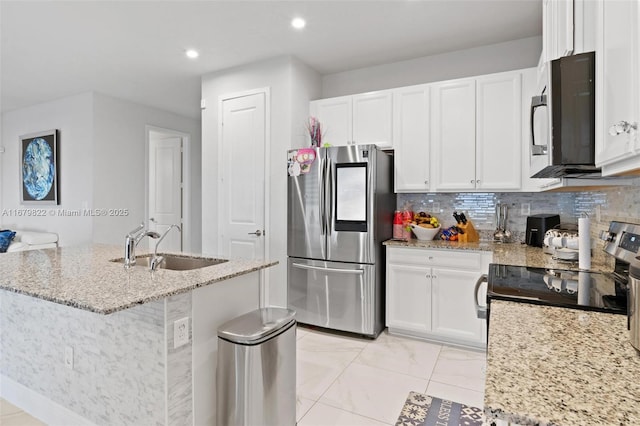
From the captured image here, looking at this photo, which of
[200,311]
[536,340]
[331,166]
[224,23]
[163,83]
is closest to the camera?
[536,340]

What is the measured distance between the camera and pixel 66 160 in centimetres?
504

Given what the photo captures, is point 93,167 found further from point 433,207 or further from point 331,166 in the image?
point 433,207

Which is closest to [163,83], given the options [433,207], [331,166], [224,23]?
[224,23]

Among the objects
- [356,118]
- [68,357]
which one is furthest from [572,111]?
[68,357]

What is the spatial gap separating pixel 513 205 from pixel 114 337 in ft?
10.7

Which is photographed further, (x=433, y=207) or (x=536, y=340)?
(x=433, y=207)

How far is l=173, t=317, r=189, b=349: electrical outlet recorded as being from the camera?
1.55m

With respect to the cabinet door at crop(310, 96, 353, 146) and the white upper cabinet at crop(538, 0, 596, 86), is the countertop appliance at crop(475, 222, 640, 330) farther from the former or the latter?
the cabinet door at crop(310, 96, 353, 146)

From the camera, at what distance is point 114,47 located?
3400 mm

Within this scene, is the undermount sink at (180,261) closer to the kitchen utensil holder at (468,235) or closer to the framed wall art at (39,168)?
the kitchen utensil holder at (468,235)

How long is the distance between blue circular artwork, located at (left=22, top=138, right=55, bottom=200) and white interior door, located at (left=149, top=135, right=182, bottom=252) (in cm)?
143

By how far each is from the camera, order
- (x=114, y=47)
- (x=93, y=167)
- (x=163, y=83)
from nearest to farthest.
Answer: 1. (x=114, y=47)
2. (x=163, y=83)
3. (x=93, y=167)

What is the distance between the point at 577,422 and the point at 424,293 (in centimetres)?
255

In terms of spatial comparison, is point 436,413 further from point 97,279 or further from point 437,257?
point 97,279
